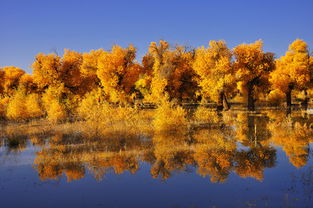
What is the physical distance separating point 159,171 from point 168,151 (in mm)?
3479

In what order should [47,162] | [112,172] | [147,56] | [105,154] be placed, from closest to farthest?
[112,172] < [47,162] < [105,154] < [147,56]

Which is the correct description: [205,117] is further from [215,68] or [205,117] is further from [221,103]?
[221,103]

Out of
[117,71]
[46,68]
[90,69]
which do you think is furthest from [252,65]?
[46,68]

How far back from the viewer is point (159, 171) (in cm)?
1427

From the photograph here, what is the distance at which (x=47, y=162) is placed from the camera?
15.8 m

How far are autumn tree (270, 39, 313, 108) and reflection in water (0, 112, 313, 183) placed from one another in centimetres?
2838

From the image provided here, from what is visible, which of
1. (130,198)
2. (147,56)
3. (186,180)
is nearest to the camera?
(130,198)

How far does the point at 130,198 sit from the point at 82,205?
183cm

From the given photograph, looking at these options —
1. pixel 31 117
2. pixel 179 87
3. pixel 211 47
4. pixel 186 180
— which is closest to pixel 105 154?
pixel 186 180

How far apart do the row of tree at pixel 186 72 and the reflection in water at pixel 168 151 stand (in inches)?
852

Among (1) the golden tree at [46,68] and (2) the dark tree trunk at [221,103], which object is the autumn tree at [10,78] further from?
(2) the dark tree trunk at [221,103]

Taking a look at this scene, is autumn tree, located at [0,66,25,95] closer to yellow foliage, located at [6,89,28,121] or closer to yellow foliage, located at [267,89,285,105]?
yellow foliage, located at [6,89,28,121]

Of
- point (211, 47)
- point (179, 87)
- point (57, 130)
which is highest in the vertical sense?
point (211, 47)

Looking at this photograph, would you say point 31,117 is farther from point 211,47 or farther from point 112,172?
point 211,47
